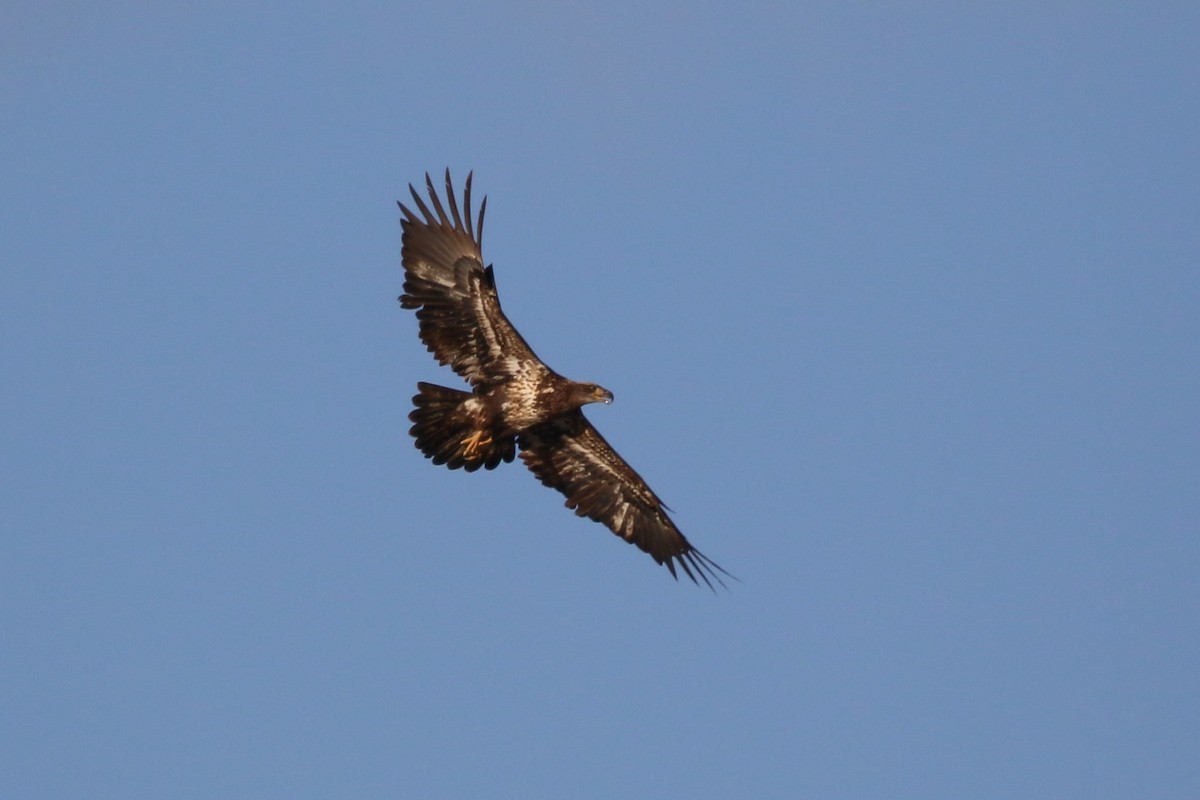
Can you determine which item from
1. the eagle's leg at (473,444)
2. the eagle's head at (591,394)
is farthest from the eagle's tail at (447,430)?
the eagle's head at (591,394)

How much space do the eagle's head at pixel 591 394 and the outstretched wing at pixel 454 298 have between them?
27.1 inches

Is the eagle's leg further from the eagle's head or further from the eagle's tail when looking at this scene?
the eagle's head

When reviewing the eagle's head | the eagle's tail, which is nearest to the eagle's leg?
the eagle's tail

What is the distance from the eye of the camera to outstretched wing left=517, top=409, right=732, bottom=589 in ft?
76.5

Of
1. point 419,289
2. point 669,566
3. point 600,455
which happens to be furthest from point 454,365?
point 669,566

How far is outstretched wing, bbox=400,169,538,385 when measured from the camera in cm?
2188

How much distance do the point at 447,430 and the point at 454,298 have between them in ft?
4.93

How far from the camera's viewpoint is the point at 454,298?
2194 centimetres

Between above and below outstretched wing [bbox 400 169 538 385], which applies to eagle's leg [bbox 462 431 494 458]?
below

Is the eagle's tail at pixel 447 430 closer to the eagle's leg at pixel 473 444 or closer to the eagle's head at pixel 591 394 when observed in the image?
the eagle's leg at pixel 473 444

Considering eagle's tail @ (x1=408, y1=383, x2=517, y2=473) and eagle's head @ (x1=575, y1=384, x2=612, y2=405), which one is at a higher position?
eagle's head @ (x1=575, y1=384, x2=612, y2=405)

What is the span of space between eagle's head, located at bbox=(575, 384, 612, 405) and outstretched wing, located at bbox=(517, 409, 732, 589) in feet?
4.01

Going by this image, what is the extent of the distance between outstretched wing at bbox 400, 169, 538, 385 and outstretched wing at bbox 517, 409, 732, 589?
1.64 m

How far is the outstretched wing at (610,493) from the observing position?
23.3 meters
